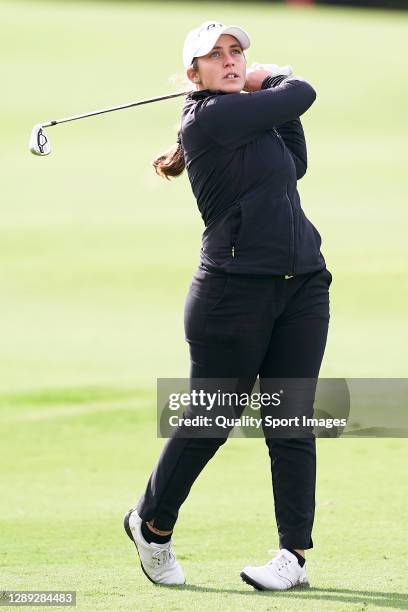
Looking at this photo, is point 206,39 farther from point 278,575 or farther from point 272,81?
point 278,575

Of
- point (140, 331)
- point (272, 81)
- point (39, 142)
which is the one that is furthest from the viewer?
point (140, 331)

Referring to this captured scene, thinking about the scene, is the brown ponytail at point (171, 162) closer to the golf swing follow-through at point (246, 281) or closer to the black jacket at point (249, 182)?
the golf swing follow-through at point (246, 281)

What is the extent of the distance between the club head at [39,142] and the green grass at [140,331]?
0.58m

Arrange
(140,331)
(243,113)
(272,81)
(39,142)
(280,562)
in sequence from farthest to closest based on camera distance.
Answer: (140,331), (39,142), (272,81), (280,562), (243,113)

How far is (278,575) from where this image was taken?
4.61 m

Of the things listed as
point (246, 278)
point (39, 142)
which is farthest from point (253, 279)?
point (39, 142)

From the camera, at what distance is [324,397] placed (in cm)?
503

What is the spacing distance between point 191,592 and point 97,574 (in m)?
0.42

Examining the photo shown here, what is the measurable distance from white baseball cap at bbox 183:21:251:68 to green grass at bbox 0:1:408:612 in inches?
13.9

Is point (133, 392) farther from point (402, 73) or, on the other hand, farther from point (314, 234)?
point (402, 73)

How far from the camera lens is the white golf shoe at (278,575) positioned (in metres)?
4.61

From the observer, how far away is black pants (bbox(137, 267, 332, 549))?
4598mm

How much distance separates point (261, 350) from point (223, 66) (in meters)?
0.95

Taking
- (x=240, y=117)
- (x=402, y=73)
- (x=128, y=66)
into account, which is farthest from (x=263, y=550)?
(x=128, y=66)
